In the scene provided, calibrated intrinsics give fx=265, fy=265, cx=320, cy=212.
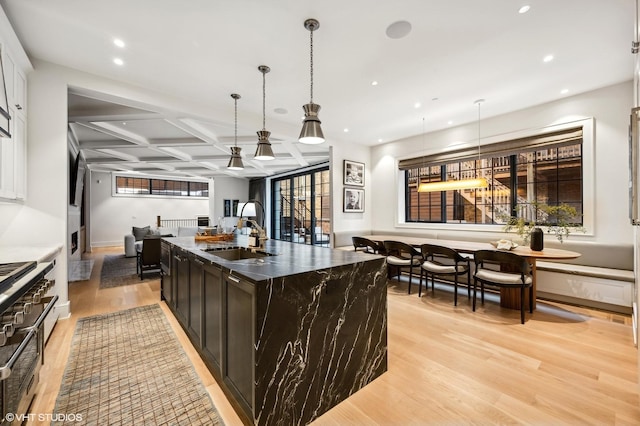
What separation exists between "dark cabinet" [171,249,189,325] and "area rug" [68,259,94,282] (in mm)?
3369

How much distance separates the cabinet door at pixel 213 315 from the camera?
1.89 meters

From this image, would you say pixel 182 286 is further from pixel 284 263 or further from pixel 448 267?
pixel 448 267

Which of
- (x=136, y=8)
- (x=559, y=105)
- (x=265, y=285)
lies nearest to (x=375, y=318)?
(x=265, y=285)

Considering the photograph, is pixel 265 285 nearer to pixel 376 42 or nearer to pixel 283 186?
pixel 376 42

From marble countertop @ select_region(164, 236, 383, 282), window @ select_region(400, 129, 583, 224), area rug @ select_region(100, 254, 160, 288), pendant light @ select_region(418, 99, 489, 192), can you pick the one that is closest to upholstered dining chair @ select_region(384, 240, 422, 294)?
pendant light @ select_region(418, 99, 489, 192)

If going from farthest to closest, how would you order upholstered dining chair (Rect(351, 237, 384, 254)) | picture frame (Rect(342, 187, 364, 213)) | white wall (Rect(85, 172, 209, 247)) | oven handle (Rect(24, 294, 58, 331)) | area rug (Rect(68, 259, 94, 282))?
white wall (Rect(85, 172, 209, 247))
picture frame (Rect(342, 187, 364, 213))
area rug (Rect(68, 259, 94, 282))
upholstered dining chair (Rect(351, 237, 384, 254))
oven handle (Rect(24, 294, 58, 331))

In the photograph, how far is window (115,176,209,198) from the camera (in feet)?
32.0

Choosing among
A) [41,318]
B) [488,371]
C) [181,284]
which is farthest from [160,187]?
[488,371]

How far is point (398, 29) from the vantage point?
2482 millimetres

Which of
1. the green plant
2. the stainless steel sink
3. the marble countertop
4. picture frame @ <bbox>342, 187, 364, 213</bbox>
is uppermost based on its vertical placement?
picture frame @ <bbox>342, 187, 364, 213</bbox>

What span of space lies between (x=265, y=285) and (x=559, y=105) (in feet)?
16.5

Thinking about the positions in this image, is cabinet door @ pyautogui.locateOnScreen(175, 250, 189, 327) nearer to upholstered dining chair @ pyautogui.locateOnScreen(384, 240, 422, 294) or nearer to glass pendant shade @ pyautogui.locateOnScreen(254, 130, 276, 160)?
glass pendant shade @ pyautogui.locateOnScreen(254, 130, 276, 160)

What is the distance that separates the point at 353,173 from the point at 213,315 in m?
4.84

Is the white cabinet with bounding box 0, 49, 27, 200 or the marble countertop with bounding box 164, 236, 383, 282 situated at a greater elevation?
the white cabinet with bounding box 0, 49, 27, 200
